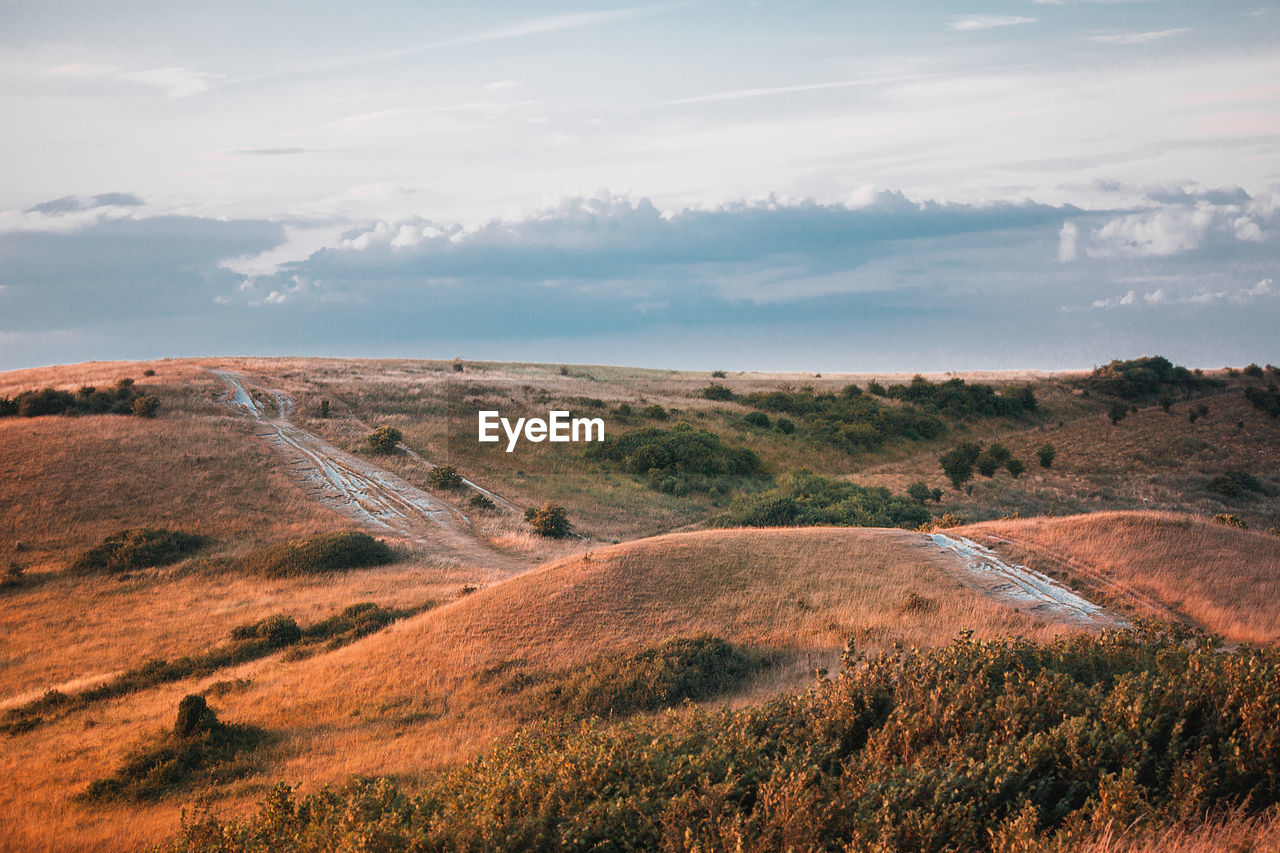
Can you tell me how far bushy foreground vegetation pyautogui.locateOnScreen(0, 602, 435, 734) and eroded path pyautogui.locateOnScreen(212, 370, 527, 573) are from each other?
25.7 feet

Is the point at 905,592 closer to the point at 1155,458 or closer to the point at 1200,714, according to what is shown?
the point at 1200,714

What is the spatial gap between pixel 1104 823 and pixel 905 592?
1231cm

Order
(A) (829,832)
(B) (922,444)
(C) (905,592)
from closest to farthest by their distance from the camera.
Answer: (A) (829,832)
(C) (905,592)
(B) (922,444)

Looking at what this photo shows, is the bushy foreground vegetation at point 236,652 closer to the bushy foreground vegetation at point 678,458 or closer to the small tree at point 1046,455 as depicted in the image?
the bushy foreground vegetation at point 678,458

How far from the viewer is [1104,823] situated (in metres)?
6.19

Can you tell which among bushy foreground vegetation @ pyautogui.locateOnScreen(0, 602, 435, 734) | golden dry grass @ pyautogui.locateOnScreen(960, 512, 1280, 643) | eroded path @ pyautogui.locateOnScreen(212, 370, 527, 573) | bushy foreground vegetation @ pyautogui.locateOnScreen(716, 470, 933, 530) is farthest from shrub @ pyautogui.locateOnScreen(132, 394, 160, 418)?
golden dry grass @ pyautogui.locateOnScreen(960, 512, 1280, 643)

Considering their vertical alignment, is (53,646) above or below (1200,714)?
below

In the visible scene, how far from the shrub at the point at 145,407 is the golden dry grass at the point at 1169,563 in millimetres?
47008

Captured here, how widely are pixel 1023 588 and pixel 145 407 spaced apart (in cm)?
4911

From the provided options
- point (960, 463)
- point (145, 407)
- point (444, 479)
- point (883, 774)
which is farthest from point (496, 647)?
point (145, 407)

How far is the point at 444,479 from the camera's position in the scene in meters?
42.5

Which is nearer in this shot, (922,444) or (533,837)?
(533,837)

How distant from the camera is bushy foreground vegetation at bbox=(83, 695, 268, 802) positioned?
13680mm

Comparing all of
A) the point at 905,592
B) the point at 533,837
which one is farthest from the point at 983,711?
the point at 905,592
